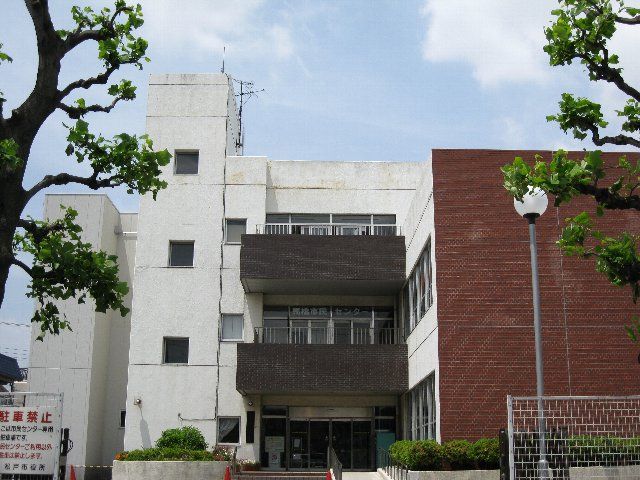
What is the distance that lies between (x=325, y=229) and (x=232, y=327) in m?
4.85

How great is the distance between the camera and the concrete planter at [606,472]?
11477 millimetres

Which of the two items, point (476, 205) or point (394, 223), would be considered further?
point (394, 223)

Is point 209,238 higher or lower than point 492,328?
higher

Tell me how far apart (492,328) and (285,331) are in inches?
461

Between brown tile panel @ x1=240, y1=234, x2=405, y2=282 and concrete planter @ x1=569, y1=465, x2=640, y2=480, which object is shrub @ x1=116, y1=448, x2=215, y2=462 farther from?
concrete planter @ x1=569, y1=465, x2=640, y2=480

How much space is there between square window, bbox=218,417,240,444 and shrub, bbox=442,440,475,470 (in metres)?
12.5

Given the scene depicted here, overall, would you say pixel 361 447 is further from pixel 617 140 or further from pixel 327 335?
pixel 617 140

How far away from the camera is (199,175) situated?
106 ft

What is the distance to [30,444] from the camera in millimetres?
13391

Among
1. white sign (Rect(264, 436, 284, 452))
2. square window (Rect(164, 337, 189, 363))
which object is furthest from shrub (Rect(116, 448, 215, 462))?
square window (Rect(164, 337, 189, 363))

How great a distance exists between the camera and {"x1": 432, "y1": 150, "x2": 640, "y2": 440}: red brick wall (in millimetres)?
20516

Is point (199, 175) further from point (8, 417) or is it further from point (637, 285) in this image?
point (637, 285)

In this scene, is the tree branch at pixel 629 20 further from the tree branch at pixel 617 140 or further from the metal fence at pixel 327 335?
the metal fence at pixel 327 335

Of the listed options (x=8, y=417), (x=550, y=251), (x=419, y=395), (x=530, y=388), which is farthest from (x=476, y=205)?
(x=8, y=417)
